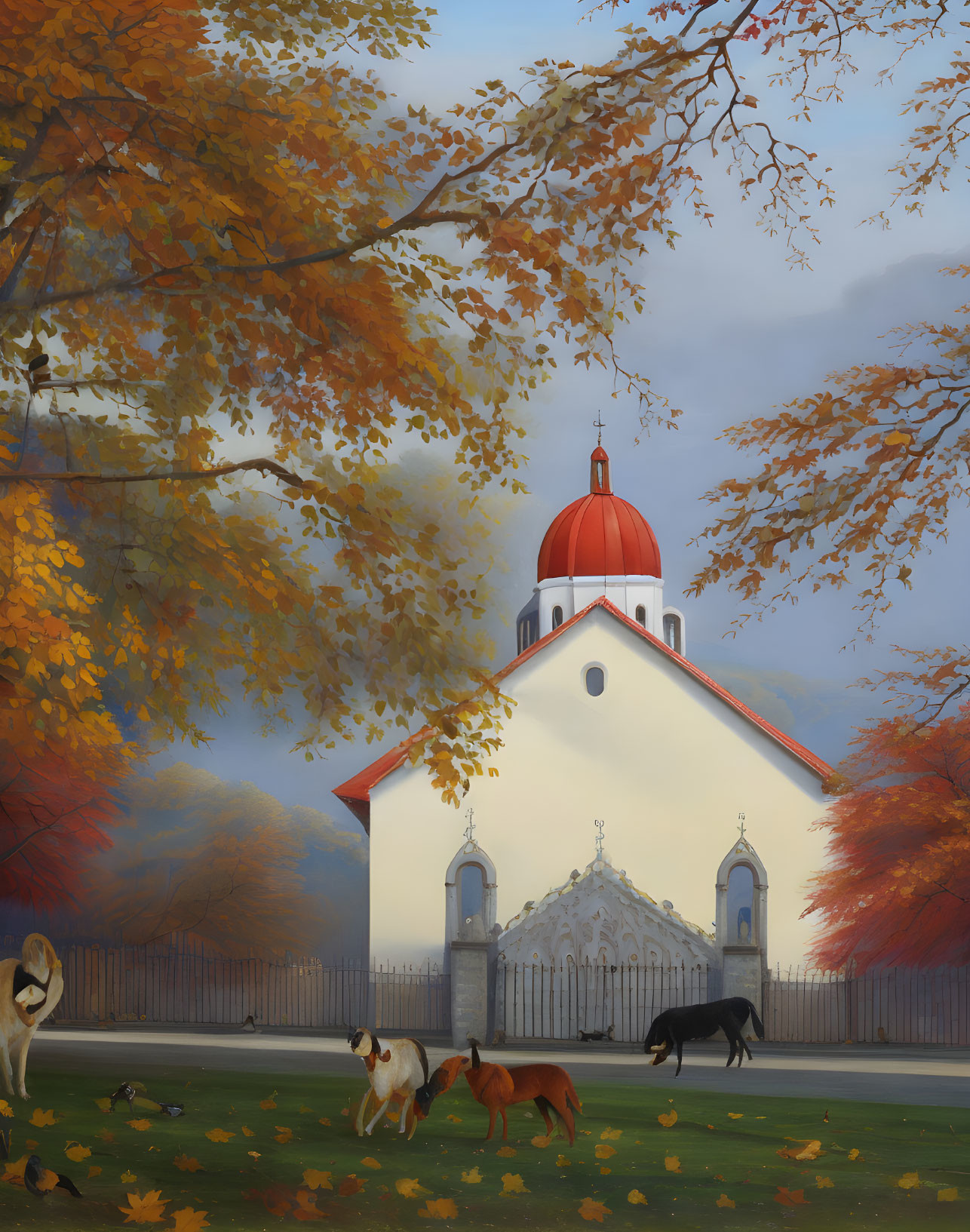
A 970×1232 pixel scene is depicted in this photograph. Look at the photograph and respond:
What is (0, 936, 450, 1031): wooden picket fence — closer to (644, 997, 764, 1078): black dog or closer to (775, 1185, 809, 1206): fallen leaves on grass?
(644, 997, 764, 1078): black dog

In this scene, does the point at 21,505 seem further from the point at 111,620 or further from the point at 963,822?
the point at 963,822

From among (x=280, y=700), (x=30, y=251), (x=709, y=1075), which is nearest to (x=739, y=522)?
(x=280, y=700)

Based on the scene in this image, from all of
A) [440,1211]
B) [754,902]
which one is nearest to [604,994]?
[754,902]

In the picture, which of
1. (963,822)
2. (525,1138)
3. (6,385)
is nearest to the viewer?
(525,1138)

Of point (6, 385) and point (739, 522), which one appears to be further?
point (6, 385)

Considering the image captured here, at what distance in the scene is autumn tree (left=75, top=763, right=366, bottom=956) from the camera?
1159 inches

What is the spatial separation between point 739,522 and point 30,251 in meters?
6.07

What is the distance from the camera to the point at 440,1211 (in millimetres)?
7500

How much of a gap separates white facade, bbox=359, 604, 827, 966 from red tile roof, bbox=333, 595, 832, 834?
0.26 feet

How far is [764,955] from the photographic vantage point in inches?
904

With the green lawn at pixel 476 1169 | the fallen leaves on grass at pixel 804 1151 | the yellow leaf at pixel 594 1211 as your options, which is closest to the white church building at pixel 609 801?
the green lawn at pixel 476 1169

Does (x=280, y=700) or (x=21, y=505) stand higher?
(x=21, y=505)

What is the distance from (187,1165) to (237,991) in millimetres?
17319

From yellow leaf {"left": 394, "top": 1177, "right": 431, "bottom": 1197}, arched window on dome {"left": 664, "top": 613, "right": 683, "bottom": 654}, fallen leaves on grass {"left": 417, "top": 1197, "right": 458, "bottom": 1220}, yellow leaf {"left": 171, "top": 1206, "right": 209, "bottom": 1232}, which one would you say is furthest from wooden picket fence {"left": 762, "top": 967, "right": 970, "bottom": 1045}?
yellow leaf {"left": 171, "top": 1206, "right": 209, "bottom": 1232}
